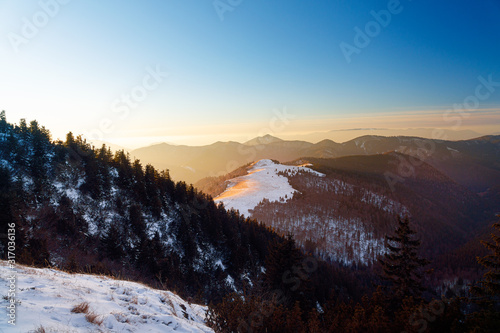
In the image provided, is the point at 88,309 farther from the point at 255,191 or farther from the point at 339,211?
the point at 339,211

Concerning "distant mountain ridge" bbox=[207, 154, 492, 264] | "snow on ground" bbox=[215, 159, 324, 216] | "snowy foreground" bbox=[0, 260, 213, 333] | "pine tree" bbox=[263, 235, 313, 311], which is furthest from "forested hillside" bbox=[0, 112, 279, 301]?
"distant mountain ridge" bbox=[207, 154, 492, 264]

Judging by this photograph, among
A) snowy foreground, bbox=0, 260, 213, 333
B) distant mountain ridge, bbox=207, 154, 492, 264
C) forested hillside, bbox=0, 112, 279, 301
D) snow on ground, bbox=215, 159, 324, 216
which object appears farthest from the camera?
snow on ground, bbox=215, 159, 324, 216

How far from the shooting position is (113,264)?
23531mm

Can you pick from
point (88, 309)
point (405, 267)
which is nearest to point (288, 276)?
point (405, 267)

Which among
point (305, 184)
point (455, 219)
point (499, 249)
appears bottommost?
point (455, 219)

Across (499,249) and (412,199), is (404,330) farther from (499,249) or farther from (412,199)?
(412,199)

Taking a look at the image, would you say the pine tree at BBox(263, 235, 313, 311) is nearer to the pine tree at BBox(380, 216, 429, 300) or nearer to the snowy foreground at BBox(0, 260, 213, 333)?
the pine tree at BBox(380, 216, 429, 300)

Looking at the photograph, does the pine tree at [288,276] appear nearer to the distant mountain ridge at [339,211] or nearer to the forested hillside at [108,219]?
the forested hillside at [108,219]

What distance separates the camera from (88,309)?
19.7 ft

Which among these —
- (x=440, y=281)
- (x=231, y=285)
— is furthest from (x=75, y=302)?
(x=440, y=281)

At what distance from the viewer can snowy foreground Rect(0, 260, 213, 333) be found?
479 cm

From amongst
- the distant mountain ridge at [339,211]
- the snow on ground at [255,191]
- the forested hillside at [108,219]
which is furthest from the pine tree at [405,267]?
the snow on ground at [255,191]

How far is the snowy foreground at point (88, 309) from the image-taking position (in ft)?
15.7

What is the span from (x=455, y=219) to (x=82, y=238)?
27546 cm
